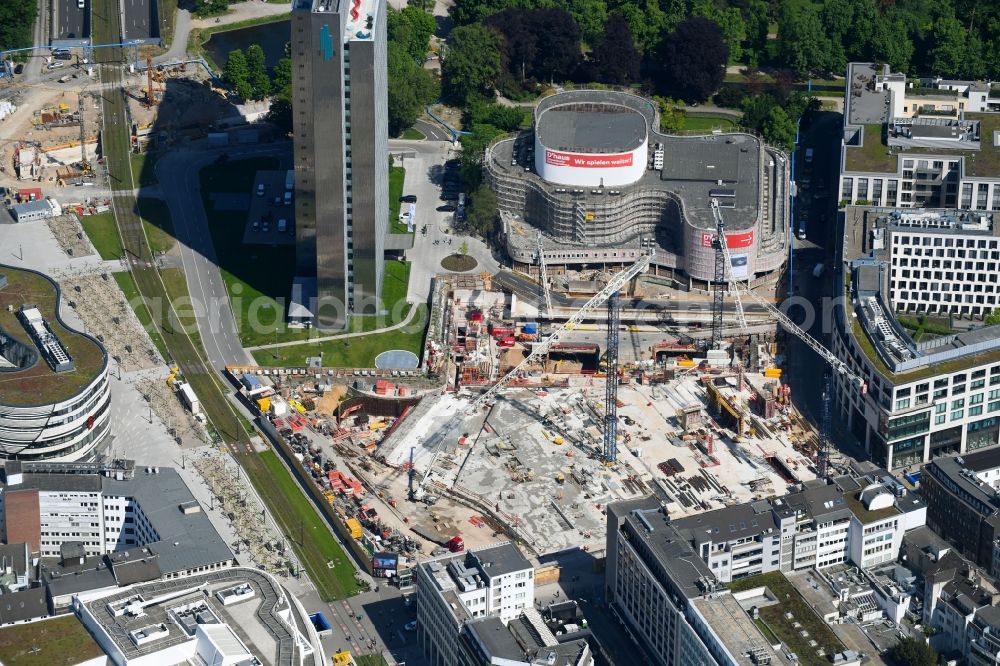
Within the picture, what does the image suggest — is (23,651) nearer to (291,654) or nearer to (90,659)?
(90,659)

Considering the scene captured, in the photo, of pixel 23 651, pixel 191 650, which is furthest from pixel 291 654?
pixel 23 651

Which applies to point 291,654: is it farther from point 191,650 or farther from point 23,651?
point 23,651

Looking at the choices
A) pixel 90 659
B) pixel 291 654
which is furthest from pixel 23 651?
pixel 291 654
